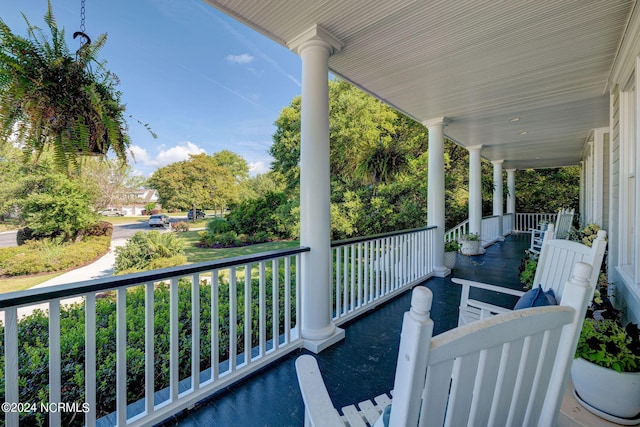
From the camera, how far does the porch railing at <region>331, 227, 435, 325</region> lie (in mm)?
2945

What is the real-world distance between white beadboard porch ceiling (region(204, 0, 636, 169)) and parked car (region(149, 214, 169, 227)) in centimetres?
1175

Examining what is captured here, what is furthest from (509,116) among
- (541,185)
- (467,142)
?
(541,185)

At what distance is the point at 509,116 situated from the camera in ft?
14.7

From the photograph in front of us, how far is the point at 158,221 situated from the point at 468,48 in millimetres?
13061

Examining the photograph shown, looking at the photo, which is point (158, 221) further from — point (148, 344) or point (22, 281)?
point (148, 344)

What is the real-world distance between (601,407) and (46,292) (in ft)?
8.56

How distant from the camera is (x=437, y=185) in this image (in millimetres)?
4523

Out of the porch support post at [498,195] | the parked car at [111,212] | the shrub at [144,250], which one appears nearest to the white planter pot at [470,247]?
the porch support post at [498,195]

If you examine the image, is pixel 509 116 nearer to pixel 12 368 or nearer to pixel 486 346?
pixel 486 346

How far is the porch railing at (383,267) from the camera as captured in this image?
9.66ft

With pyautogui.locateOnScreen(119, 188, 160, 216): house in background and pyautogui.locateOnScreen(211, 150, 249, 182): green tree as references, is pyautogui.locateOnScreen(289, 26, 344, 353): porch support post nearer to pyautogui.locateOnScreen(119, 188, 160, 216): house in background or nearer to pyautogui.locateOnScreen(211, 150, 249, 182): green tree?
pyautogui.locateOnScreen(119, 188, 160, 216): house in background

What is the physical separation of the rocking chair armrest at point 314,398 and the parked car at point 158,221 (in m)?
13.0

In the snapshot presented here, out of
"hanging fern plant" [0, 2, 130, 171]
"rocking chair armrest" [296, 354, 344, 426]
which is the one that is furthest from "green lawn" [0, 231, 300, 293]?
"rocking chair armrest" [296, 354, 344, 426]

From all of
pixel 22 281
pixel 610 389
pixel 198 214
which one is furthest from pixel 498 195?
pixel 22 281
